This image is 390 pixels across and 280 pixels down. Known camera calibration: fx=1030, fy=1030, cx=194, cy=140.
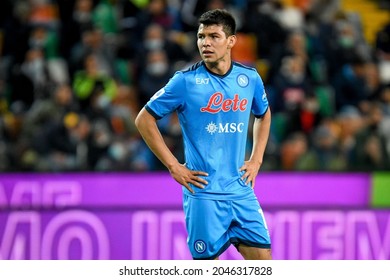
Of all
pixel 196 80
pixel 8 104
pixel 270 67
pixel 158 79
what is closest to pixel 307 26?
pixel 270 67

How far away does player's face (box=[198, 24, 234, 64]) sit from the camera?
6.42 metres

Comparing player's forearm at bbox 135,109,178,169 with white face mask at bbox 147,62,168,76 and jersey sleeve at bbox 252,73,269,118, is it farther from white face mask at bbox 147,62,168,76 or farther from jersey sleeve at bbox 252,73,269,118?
white face mask at bbox 147,62,168,76

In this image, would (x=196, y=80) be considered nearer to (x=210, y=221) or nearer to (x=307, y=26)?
(x=210, y=221)

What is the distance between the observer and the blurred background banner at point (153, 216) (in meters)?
9.71

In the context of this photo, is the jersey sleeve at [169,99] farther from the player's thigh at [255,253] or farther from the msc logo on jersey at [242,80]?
the player's thigh at [255,253]

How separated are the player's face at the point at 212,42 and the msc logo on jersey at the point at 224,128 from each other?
404 millimetres

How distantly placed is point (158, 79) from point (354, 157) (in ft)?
8.27

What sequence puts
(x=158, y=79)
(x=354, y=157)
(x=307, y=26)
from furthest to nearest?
1. (x=307, y=26)
2. (x=158, y=79)
3. (x=354, y=157)

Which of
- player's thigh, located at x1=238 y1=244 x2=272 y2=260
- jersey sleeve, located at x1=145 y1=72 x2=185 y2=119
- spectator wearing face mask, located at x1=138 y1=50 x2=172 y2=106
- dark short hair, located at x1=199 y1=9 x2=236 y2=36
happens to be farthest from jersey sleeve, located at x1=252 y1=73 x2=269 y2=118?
spectator wearing face mask, located at x1=138 y1=50 x2=172 y2=106

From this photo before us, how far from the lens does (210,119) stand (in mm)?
6496

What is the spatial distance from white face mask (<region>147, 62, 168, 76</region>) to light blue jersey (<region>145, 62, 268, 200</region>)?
543 cm

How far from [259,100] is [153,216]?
3.26m

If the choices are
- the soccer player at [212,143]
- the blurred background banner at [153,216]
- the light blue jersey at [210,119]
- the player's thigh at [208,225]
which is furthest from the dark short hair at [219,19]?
the blurred background banner at [153,216]

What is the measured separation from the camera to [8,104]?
41.2ft
